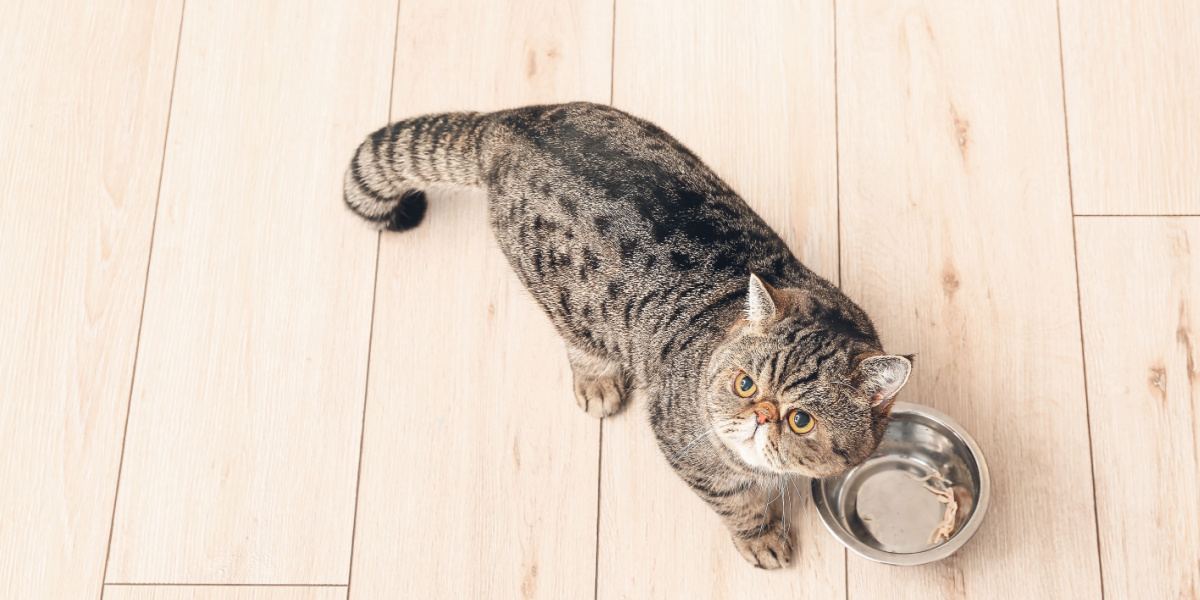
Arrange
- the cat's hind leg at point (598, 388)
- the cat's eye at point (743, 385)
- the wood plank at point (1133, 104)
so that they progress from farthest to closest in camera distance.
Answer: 1. the wood plank at point (1133, 104)
2. the cat's hind leg at point (598, 388)
3. the cat's eye at point (743, 385)

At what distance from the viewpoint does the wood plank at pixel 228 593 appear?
1.65 meters

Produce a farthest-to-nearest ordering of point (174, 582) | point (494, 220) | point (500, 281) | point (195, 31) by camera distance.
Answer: point (195, 31) → point (500, 281) → point (174, 582) → point (494, 220)

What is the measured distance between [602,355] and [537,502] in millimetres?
302

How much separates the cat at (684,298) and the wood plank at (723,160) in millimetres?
81

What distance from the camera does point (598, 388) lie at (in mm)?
1663

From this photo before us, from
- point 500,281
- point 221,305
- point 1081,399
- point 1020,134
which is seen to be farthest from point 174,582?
point 1020,134

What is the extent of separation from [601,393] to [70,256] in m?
1.04

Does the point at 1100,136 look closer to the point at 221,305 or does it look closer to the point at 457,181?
the point at 457,181

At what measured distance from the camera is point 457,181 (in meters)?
1.60

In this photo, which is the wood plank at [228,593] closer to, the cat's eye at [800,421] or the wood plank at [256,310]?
the wood plank at [256,310]

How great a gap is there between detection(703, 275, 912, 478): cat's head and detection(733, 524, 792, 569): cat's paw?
0.29 m

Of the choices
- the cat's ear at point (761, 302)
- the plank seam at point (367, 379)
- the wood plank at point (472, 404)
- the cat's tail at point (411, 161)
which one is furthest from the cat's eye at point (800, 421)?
the plank seam at point (367, 379)

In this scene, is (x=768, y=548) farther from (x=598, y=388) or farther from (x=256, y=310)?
(x=256, y=310)

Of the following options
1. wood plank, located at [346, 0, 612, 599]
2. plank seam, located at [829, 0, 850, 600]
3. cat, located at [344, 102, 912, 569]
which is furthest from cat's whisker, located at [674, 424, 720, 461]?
plank seam, located at [829, 0, 850, 600]
